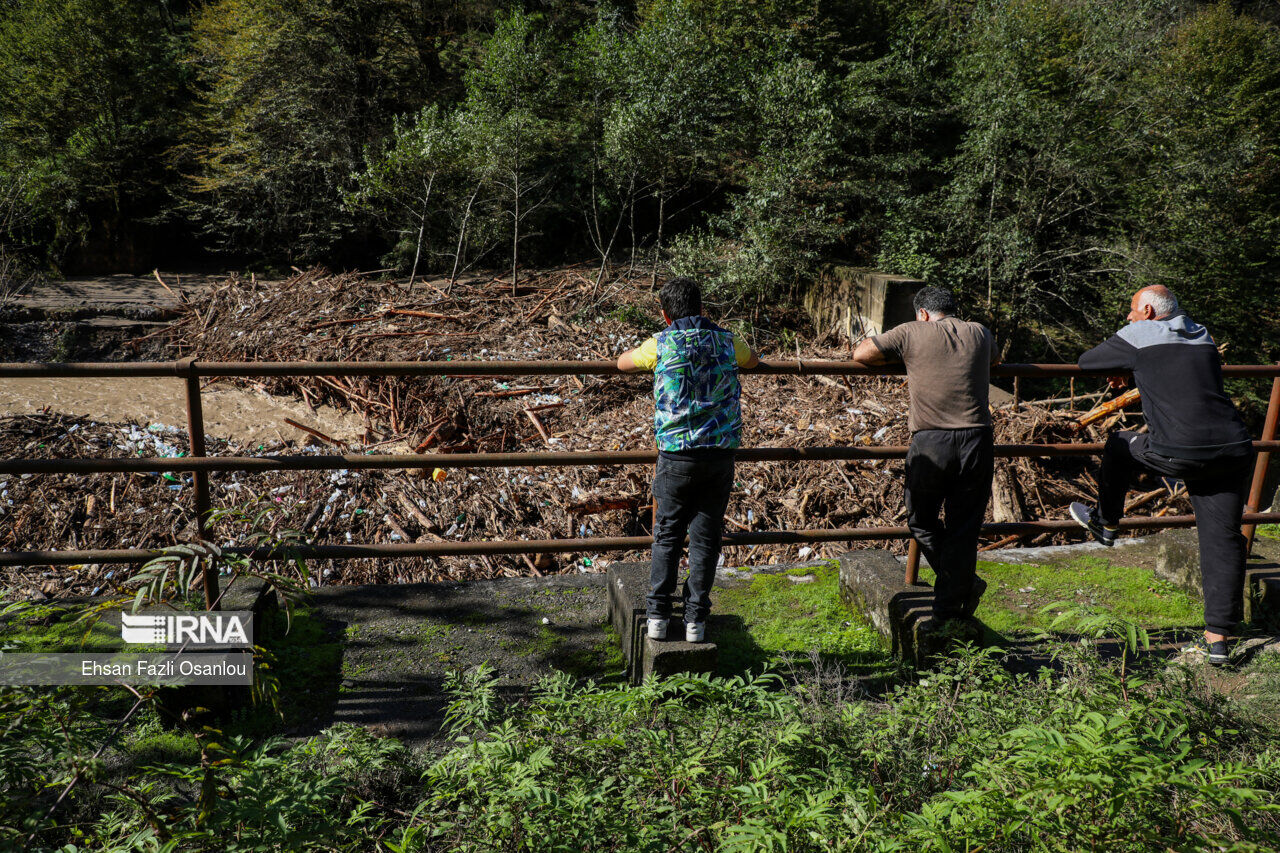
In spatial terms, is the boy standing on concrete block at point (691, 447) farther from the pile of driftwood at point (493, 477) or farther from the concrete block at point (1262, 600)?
the pile of driftwood at point (493, 477)

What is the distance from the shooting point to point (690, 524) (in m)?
3.14

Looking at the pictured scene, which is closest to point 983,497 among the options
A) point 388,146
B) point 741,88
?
point 741,88

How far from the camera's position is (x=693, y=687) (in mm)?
2283

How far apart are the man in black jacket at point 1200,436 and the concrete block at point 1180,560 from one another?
0.57 meters

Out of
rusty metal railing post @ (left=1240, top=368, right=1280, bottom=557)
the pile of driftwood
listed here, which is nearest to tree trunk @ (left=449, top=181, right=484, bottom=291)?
the pile of driftwood

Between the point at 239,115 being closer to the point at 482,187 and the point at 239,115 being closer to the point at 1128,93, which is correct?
the point at 482,187

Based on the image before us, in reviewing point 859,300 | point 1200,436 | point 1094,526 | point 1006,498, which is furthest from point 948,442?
point 859,300

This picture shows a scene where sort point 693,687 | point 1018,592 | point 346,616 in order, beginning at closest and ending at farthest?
point 693,687
point 346,616
point 1018,592

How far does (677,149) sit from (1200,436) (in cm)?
1364

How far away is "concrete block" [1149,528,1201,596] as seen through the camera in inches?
157

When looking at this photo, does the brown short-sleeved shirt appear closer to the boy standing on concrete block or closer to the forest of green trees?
the boy standing on concrete block

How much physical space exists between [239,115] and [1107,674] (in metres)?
19.6

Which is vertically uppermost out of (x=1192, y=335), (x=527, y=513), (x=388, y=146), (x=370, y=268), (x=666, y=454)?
(x=388, y=146)

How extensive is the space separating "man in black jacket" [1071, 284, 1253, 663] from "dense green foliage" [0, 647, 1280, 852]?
1001 millimetres
